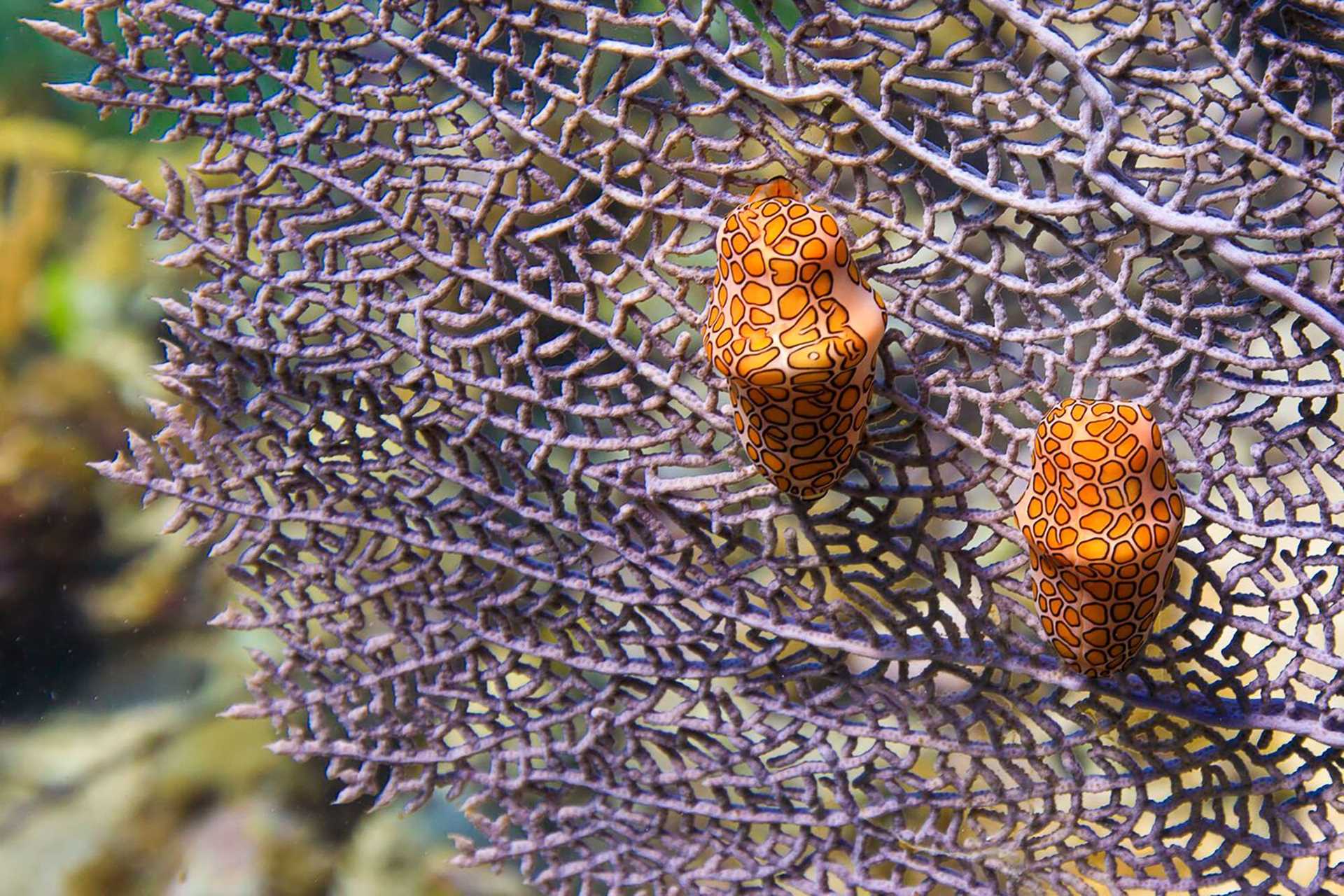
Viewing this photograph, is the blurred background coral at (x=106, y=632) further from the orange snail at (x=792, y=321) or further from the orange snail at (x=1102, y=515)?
the orange snail at (x=1102, y=515)

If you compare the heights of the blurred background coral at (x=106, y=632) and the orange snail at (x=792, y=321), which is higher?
the orange snail at (x=792, y=321)

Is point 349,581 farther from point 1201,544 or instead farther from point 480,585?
point 1201,544

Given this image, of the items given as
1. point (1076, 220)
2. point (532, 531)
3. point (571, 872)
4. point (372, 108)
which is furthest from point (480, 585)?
point (1076, 220)

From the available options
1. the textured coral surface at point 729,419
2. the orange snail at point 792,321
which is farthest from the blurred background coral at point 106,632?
the orange snail at point 792,321

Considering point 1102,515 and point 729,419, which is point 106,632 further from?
Answer: point 1102,515

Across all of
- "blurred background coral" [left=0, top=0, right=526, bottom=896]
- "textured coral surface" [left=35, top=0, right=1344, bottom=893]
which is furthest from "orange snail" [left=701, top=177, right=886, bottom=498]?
"blurred background coral" [left=0, top=0, right=526, bottom=896]

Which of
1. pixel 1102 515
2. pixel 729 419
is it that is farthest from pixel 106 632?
pixel 1102 515
